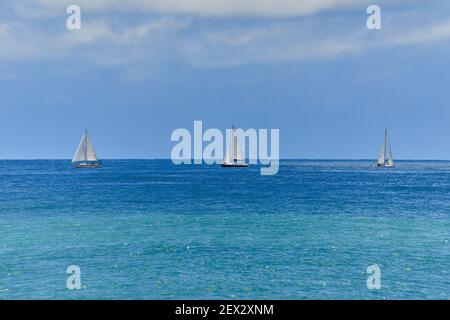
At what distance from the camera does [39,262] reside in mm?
28578

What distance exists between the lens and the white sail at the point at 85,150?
146125 mm

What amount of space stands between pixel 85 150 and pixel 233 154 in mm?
55434

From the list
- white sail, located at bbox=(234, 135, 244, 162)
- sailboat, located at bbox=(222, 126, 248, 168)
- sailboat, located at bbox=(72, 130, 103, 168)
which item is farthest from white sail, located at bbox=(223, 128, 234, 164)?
sailboat, located at bbox=(72, 130, 103, 168)

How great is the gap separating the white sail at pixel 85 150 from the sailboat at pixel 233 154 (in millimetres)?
50276

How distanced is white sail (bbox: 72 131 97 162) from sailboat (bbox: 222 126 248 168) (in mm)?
50276

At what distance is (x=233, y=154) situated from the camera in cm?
16225

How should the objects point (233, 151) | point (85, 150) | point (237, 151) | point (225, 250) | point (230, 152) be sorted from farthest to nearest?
point (230, 152), point (233, 151), point (237, 151), point (85, 150), point (225, 250)

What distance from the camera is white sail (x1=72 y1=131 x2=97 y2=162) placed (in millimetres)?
146125

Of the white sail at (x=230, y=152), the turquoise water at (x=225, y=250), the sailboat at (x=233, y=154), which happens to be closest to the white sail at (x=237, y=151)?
the sailboat at (x=233, y=154)

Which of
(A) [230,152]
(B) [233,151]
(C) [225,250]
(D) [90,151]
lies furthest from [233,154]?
(C) [225,250]

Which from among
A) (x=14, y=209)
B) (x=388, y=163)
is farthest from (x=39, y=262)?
(x=388, y=163)

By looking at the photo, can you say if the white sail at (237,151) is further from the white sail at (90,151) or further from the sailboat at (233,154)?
the white sail at (90,151)

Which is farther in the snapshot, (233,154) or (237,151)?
(233,154)

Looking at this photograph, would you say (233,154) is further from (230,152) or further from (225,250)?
(225,250)
